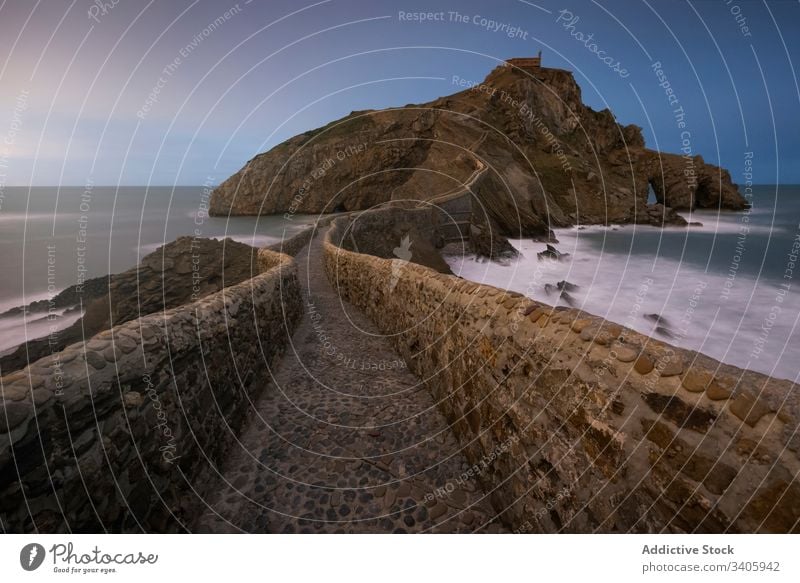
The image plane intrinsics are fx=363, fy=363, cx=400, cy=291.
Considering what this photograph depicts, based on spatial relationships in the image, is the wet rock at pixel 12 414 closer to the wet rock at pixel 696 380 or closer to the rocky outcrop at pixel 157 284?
the wet rock at pixel 696 380

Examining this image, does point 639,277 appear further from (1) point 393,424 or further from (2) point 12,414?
(2) point 12,414

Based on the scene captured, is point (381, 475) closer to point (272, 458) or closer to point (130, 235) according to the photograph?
point (272, 458)

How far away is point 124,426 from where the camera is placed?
126 inches

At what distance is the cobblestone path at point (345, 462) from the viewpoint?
13.3 ft

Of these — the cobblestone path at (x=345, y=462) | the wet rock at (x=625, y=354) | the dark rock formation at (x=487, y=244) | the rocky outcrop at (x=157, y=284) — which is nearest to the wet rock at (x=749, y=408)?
the wet rock at (x=625, y=354)

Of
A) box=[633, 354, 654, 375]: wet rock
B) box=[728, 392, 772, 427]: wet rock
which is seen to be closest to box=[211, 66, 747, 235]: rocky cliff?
box=[633, 354, 654, 375]: wet rock

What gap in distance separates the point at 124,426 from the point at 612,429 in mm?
4082

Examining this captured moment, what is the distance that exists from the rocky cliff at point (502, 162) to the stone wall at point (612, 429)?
Result: 34938 mm

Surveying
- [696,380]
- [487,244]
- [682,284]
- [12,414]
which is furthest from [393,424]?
[682,284]

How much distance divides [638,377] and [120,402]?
14.1ft

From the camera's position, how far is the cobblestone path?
406 cm

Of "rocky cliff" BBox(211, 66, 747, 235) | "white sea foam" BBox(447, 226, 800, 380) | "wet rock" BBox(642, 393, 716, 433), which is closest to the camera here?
"wet rock" BBox(642, 393, 716, 433)

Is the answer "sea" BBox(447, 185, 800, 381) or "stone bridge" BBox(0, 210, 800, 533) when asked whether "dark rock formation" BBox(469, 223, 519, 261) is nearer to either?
"sea" BBox(447, 185, 800, 381)

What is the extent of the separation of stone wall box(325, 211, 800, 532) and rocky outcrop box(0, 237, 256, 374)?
46.3 feet
